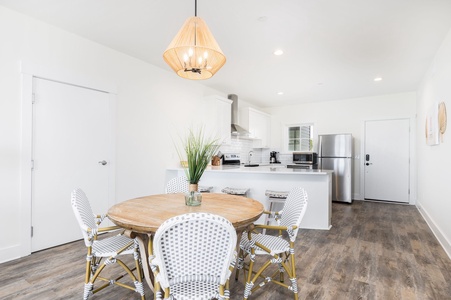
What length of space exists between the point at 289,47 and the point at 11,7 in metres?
3.16

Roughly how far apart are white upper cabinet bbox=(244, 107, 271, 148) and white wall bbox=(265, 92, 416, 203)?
1.14 ft

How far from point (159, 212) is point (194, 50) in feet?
4.03

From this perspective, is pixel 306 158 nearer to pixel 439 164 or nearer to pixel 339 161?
pixel 339 161

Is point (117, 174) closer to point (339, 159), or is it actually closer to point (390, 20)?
point (390, 20)

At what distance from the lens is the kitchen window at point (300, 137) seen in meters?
6.98

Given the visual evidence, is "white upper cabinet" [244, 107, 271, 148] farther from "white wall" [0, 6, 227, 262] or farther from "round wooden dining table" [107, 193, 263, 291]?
"round wooden dining table" [107, 193, 263, 291]

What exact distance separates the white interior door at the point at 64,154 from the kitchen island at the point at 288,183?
4.22ft

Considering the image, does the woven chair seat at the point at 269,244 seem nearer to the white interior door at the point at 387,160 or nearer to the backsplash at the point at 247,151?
the backsplash at the point at 247,151

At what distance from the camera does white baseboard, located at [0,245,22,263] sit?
256 centimetres

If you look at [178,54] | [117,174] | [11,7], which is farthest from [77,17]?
[117,174]

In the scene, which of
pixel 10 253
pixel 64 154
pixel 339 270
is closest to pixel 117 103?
pixel 64 154

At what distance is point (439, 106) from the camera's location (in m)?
3.29

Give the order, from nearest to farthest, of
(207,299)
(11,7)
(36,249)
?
1. (207,299)
2. (11,7)
3. (36,249)

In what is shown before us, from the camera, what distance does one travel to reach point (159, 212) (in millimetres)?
1797
